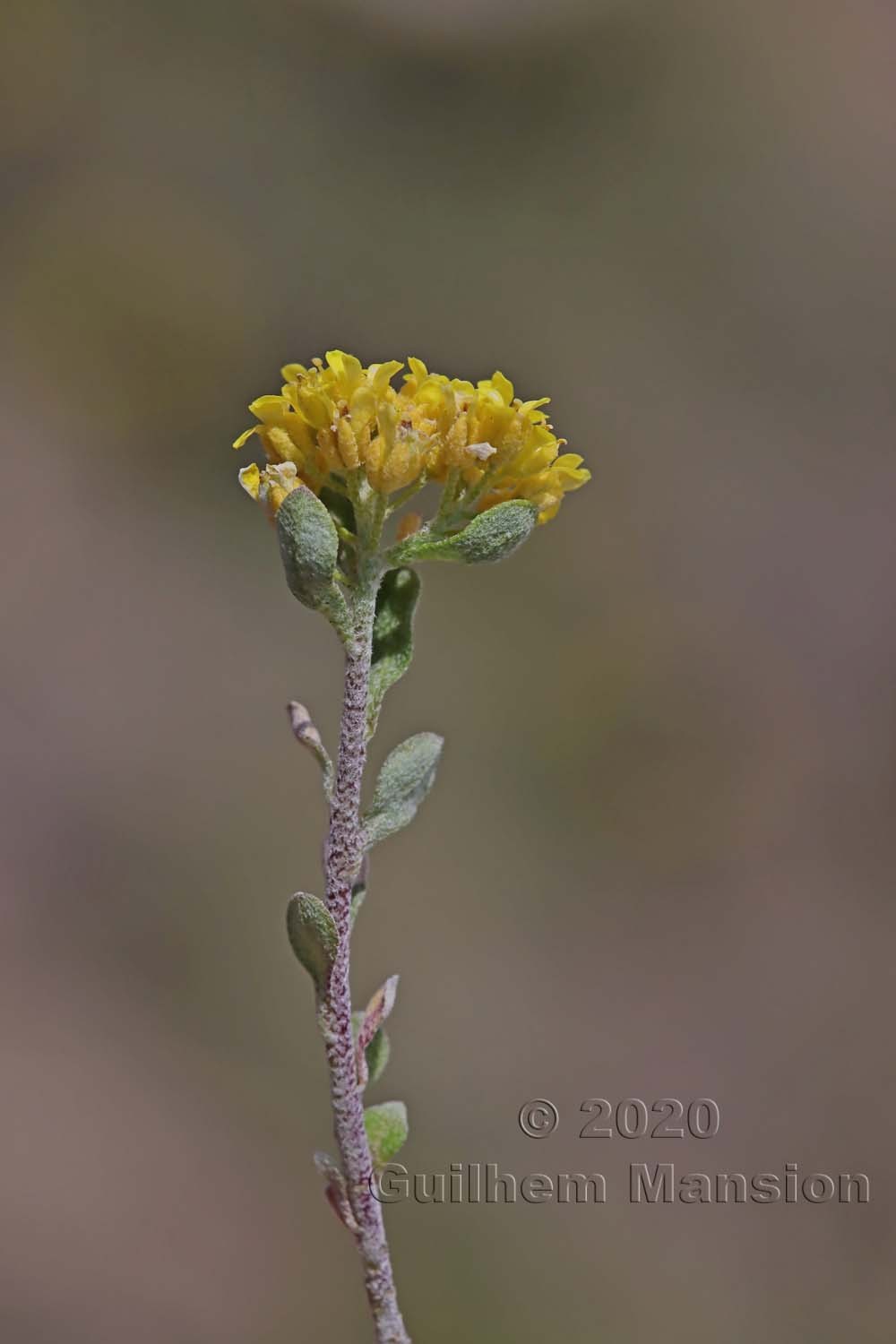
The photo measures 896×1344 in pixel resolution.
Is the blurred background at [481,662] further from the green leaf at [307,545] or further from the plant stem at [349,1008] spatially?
the green leaf at [307,545]

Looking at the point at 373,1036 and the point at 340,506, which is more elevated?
the point at 340,506

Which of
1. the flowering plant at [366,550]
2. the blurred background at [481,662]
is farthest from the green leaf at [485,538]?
the blurred background at [481,662]

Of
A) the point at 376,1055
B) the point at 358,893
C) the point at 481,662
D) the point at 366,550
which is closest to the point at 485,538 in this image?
the point at 366,550

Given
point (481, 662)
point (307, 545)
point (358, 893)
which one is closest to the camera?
point (307, 545)

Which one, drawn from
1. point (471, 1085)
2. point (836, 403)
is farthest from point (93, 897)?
point (836, 403)

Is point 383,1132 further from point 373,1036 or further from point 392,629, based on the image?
point 392,629

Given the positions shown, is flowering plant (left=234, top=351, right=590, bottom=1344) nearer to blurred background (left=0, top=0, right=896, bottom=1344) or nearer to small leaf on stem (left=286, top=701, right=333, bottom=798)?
small leaf on stem (left=286, top=701, right=333, bottom=798)
